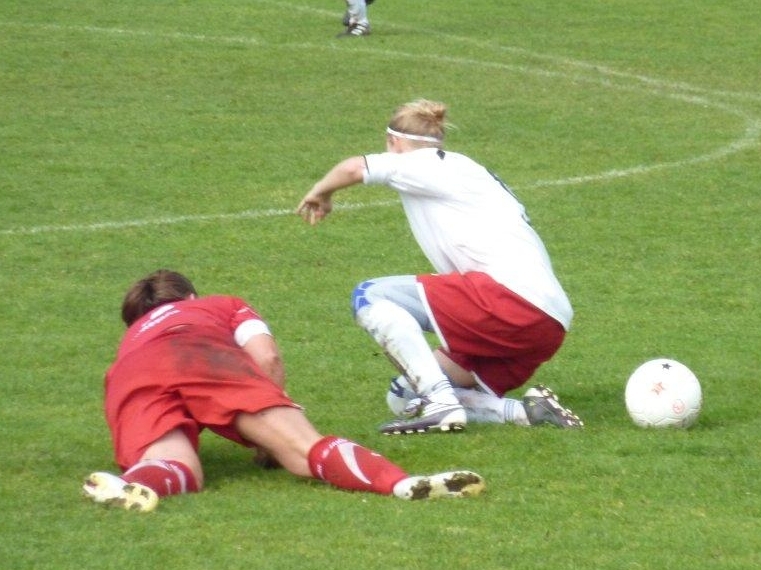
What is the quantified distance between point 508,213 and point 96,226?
5.22 metres

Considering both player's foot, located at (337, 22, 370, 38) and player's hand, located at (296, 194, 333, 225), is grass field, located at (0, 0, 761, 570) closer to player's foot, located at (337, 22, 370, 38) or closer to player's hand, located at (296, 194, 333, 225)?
player's foot, located at (337, 22, 370, 38)

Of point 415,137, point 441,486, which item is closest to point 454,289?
point 415,137

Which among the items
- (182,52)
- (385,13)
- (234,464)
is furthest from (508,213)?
(385,13)

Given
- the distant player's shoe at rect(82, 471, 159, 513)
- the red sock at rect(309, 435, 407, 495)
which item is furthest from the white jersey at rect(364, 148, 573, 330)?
the distant player's shoe at rect(82, 471, 159, 513)

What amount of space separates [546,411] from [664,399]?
513mm

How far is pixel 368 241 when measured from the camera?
11.4 meters

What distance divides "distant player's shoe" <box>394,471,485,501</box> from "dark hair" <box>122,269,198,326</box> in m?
1.53

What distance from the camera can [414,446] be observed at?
22.6 feet

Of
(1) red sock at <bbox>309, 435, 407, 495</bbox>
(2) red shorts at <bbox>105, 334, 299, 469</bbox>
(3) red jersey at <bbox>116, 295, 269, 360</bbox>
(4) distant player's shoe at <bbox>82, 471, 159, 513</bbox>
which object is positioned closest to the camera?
(4) distant player's shoe at <bbox>82, 471, 159, 513</bbox>

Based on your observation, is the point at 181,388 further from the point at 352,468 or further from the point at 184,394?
the point at 352,468

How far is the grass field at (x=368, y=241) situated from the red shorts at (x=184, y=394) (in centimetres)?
29

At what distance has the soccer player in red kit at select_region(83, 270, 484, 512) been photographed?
6.01 m

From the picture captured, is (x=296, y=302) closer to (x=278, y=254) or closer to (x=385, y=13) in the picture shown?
(x=278, y=254)

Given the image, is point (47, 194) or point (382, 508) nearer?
point (382, 508)
